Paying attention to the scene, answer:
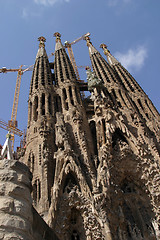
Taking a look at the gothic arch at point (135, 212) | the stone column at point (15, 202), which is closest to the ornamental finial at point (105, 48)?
the gothic arch at point (135, 212)

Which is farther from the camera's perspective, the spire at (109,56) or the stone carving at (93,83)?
the spire at (109,56)

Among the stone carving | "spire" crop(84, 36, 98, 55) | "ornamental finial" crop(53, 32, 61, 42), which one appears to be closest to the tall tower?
the stone carving

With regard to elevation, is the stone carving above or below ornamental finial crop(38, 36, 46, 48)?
below

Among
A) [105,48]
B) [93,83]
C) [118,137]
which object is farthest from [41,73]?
[105,48]

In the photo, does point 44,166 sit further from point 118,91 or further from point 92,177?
point 118,91

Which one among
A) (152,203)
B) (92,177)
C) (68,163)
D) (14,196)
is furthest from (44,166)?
(14,196)

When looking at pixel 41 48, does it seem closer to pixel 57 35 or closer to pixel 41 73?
pixel 57 35

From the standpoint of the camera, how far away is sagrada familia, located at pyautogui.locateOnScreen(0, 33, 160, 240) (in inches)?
482

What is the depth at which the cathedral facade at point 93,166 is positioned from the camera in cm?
1225

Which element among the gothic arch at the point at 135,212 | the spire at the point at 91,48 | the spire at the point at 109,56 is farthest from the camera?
the spire at the point at 91,48

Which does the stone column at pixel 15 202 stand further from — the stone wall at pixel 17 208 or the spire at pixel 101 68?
the spire at pixel 101 68

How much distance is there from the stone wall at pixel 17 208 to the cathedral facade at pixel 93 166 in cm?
768

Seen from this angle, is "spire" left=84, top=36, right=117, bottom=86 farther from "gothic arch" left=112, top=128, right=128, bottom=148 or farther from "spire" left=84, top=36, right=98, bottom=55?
"gothic arch" left=112, top=128, right=128, bottom=148

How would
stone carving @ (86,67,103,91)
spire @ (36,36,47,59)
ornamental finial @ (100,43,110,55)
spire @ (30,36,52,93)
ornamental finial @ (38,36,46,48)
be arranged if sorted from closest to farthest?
stone carving @ (86,67,103,91) < spire @ (30,36,52,93) < spire @ (36,36,47,59) < ornamental finial @ (38,36,46,48) < ornamental finial @ (100,43,110,55)
